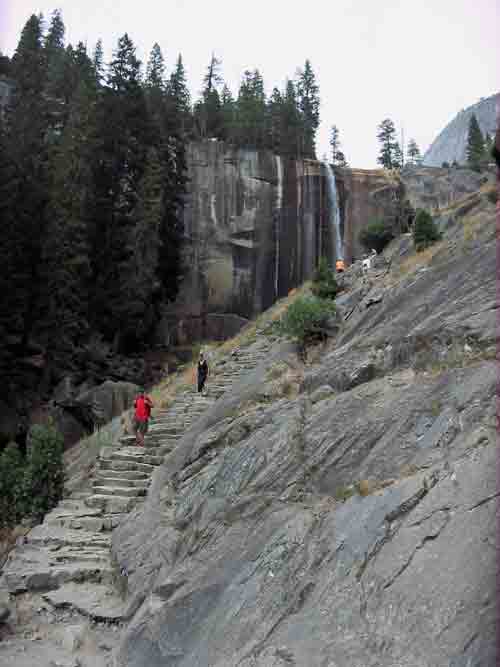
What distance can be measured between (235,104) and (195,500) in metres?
49.7

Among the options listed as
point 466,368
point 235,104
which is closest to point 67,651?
point 466,368

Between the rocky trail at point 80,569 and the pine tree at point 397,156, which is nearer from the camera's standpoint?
the rocky trail at point 80,569

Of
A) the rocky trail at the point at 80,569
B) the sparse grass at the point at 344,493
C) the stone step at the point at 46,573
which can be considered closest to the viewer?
the sparse grass at the point at 344,493

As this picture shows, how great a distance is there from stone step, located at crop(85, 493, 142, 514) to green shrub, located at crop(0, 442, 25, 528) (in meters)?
1.62

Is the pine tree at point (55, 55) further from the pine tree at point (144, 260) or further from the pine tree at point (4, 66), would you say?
the pine tree at point (144, 260)

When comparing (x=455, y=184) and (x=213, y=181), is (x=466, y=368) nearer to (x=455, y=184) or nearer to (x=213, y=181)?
(x=213, y=181)

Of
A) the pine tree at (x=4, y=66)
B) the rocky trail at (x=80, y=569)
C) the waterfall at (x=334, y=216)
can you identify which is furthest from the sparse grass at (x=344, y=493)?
the pine tree at (x=4, y=66)

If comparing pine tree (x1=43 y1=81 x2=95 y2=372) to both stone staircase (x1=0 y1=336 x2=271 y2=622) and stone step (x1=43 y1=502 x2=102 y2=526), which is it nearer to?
stone staircase (x1=0 y1=336 x2=271 y2=622)

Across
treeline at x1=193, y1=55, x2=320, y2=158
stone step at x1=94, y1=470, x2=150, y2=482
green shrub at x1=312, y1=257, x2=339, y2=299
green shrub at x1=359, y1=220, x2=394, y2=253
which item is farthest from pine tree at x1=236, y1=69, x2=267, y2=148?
stone step at x1=94, y1=470, x2=150, y2=482

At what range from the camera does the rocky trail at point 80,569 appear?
7.31m

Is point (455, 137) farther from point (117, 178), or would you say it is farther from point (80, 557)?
point (80, 557)

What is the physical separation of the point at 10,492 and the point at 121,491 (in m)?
2.57

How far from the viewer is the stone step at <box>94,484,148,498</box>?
39.0 ft

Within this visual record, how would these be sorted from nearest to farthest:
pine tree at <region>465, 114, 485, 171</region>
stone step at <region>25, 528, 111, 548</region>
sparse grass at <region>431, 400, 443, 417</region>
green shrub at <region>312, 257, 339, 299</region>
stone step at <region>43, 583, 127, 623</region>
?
sparse grass at <region>431, 400, 443, 417</region> → stone step at <region>43, 583, 127, 623</region> → stone step at <region>25, 528, 111, 548</region> → green shrub at <region>312, 257, 339, 299</region> → pine tree at <region>465, 114, 485, 171</region>
